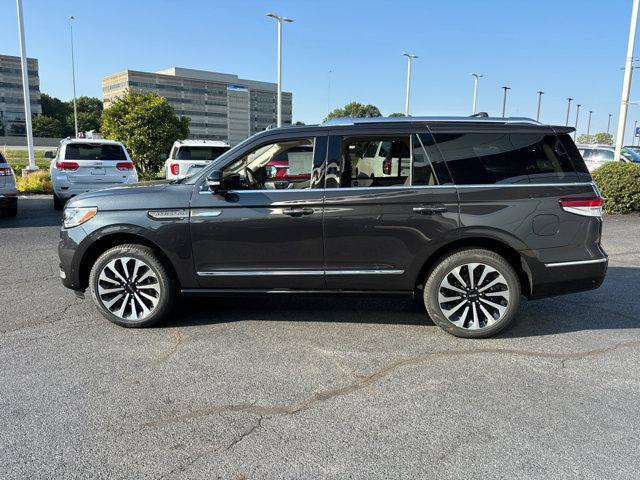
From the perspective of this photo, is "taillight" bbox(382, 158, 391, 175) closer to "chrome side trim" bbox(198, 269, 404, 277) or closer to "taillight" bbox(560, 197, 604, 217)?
"chrome side trim" bbox(198, 269, 404, 277)

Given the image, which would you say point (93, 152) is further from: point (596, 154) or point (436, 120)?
point (596, 154)

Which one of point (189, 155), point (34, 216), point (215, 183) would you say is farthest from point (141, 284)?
point (189, 155)

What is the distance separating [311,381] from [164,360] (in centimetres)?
123

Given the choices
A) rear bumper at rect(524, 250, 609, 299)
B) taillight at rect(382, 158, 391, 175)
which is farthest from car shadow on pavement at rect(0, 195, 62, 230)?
rear bumper at rect(524, 250, 609, 299)

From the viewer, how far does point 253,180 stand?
470 cm

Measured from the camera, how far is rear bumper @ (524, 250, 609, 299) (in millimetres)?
4406

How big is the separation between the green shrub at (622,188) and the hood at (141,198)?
1239 centimetres

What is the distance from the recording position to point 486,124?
4535mm

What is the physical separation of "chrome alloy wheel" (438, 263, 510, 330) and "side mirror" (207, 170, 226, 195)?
2129mm

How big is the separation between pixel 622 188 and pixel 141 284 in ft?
43.2

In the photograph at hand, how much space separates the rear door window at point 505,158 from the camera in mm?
4410

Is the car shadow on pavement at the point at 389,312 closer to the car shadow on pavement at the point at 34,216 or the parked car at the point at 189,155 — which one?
the car shadow on pavement at the point at 34,216

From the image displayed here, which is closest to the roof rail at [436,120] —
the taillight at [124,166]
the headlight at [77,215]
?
the headlight at [77,215]

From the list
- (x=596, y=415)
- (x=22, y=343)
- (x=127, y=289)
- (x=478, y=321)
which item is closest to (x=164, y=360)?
(x=127, y=289)
